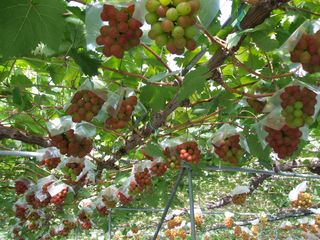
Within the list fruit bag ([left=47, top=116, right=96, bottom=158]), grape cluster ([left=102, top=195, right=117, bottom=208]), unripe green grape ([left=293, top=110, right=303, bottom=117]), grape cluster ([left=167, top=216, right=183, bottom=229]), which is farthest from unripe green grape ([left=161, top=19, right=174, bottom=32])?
grape cluster ([left=167, top=216, right=183, bottom=229])

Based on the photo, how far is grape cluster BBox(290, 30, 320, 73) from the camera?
134cm

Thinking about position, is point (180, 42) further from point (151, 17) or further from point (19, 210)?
point (19, 210)

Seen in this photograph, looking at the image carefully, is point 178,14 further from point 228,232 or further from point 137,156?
point 228,232

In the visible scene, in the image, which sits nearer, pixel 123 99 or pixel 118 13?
pixel 118 13

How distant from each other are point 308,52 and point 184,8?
0.62 meters

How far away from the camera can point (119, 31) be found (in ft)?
3.72

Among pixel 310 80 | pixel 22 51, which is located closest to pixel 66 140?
pixel 22 51

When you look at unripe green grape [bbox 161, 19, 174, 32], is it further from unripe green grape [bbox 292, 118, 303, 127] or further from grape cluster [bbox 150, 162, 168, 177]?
grape cluster [bbox 150, 162, 168, 177]

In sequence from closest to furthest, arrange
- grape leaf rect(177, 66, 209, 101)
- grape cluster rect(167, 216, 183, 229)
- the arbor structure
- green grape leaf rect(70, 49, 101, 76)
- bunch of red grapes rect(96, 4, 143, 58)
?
bunch of red grapes rect(96, 4, 143, 58)
the arbor structure
grape leaf rect(177, 66, 209, 101)
green grape leaf rect(70, 49, 101, 76)
grape cluster rect(167, 216, 183, 229)

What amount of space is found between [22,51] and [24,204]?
4.52 m

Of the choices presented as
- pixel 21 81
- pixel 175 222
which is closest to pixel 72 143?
pixel 21 81

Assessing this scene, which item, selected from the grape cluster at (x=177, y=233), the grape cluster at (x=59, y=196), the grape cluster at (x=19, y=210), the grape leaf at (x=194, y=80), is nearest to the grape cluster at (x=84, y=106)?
the grape leaf at (x=194, y=80)

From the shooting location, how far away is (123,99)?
2168mm

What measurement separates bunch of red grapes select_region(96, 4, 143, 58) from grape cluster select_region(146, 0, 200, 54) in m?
0.14
